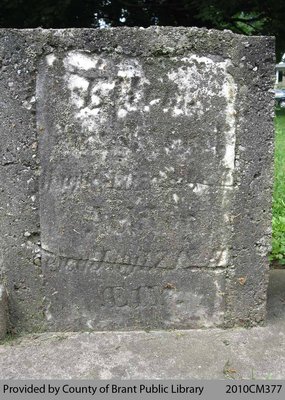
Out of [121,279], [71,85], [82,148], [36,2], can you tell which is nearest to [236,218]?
[121,279]

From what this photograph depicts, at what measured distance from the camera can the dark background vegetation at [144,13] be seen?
34.2ft

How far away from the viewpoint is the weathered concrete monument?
2.41 metres

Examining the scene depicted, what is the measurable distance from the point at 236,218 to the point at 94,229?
77cm

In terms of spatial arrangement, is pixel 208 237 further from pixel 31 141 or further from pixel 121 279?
pixel 31 141

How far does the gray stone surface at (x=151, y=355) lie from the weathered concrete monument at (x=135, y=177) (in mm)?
94

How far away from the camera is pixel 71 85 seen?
2430 millimetres

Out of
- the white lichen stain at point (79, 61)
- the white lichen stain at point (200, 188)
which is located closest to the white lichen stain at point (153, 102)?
the white lichen stain at point (79, 61)

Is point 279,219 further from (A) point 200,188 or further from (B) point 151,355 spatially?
(B) point 151,355

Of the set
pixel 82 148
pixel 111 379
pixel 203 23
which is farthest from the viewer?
pixel 203 23

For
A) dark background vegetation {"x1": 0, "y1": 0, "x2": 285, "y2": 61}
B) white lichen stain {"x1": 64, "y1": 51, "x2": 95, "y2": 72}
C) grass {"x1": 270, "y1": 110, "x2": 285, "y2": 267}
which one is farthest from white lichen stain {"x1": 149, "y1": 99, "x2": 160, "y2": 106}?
dark background vegetation {"x1": 0, "y1": 0, "x2": 285, "y2": 61}

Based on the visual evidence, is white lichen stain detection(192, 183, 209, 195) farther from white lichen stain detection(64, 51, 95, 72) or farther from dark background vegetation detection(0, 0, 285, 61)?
dark background vegetation detection(0, 0, 285, 61)

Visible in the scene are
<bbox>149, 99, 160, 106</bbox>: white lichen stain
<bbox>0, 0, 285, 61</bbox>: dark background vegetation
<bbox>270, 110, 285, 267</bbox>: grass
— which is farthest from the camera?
<bbox>0, 0, 285, 61</bbox>: dark background vegetation


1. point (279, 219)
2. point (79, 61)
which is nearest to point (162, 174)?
point (79, 61)

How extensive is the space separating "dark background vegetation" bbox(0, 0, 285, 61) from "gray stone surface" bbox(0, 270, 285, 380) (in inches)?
351
